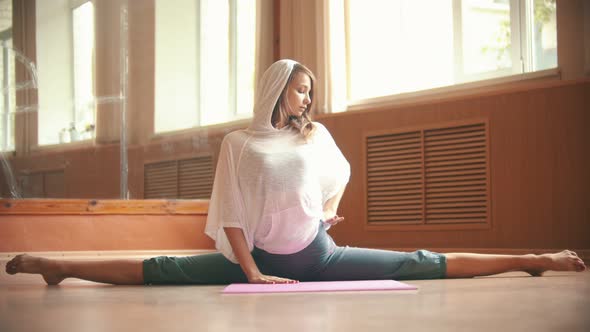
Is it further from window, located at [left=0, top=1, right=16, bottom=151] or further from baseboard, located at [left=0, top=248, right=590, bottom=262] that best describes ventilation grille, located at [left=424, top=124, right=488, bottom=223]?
window, located at [left=0, top=1, right=16, bottom=151]

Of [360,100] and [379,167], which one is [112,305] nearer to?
[379,167]

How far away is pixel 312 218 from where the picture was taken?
277 centimetres

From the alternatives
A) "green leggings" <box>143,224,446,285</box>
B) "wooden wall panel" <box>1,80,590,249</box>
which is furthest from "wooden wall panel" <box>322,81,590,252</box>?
"green leggings" <box>143,224,446,285</box>

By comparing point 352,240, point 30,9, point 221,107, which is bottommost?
point 352,240

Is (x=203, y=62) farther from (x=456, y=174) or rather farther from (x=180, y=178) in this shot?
(x=456, y=174)

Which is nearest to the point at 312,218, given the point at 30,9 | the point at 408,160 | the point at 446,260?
the point at 446,260

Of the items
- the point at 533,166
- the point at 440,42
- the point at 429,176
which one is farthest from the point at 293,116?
the point at 440,42

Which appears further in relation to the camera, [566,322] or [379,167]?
[379,167]

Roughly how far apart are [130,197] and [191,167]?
0.64 metres

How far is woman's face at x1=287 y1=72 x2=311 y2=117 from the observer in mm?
2842

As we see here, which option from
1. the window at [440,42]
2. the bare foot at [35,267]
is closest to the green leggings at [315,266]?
the bare foot at [35,267]

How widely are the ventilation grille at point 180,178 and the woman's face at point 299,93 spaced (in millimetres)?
2770

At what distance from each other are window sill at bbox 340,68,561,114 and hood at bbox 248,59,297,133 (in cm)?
226

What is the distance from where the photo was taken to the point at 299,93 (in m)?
2.85
